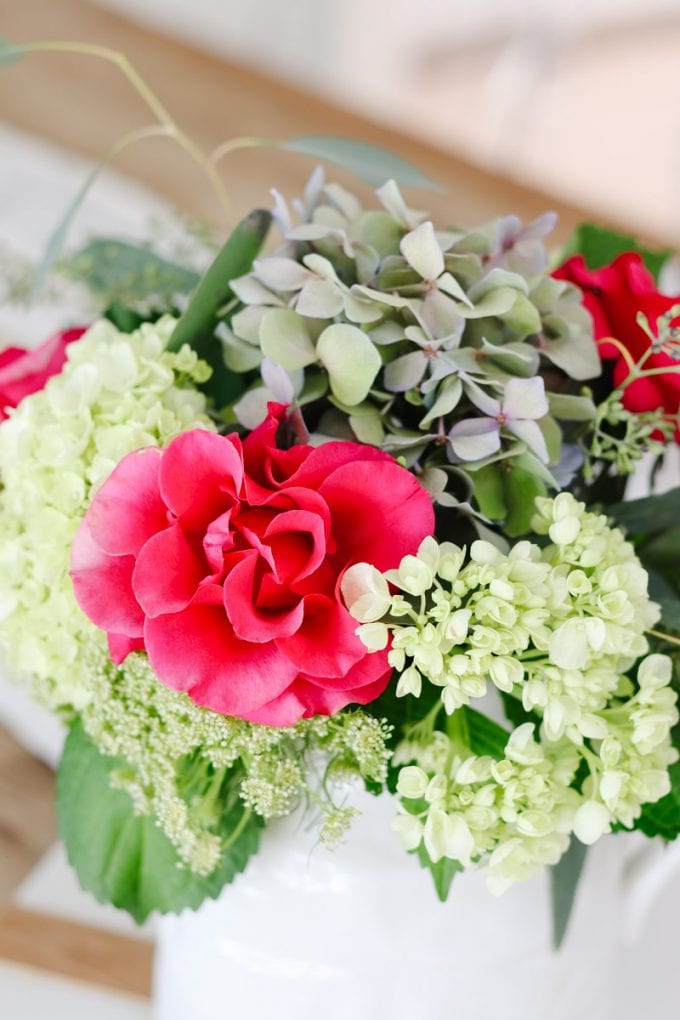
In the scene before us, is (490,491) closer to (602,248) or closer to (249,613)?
(249,613)

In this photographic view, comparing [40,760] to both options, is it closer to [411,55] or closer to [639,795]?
[639,795]

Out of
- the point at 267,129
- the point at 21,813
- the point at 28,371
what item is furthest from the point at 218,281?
the point at 267,129

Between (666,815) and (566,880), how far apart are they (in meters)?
0.05

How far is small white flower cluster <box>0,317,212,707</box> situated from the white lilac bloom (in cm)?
8

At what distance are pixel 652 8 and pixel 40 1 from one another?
958mm

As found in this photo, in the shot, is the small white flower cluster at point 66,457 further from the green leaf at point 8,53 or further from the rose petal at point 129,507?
the green leaf at point 8,53

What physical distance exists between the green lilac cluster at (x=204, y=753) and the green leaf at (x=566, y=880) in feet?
0.28

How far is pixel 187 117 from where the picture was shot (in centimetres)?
99

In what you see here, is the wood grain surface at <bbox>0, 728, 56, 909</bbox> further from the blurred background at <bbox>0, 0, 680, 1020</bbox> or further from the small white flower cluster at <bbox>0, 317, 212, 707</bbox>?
the small white flower cluster at <bbox>0, 317, 212, 707</bbox>

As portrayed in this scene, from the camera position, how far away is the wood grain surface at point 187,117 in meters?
0.91

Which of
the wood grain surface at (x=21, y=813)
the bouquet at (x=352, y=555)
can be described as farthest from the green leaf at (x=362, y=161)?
the wood grain surface at (x=21, y=813)

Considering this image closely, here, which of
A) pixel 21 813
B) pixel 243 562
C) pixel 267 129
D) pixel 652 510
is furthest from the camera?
pixel 267 129

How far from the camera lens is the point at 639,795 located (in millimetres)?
306

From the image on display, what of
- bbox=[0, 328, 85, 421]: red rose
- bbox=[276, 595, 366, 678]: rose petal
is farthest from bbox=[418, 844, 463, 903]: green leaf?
bbox=[0, 328, 85, 421]: red rose
